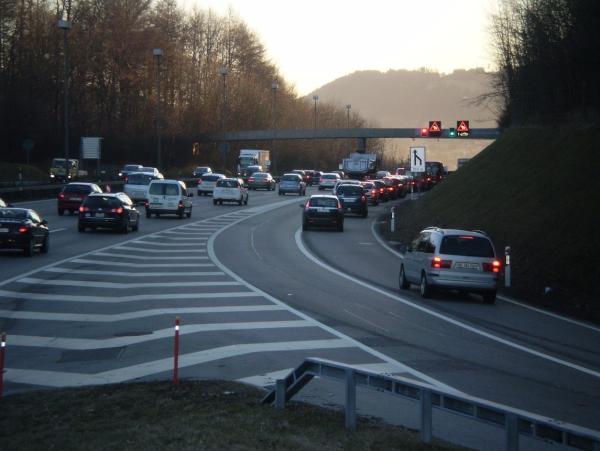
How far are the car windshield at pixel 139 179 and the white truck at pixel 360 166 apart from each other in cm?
3610

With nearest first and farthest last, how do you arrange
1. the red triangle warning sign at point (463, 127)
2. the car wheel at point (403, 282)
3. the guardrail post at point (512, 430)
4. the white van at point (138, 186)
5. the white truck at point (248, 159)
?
the guardrail post at point (512, 430), the car wheel at point (403, 282), the white van at point (138, 186), the red triangle warning sign at point (463, 127), the white truck at point (248, 159)

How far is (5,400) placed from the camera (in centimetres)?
1030

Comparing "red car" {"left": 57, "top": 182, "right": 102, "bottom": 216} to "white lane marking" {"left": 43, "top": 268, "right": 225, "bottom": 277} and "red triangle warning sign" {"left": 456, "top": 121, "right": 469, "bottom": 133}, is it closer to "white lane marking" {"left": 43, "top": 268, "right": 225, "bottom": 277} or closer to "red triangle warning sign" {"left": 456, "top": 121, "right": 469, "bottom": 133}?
"white lane marking" {"left": 43, "top": 268, "right": 225, "bottom": 277}

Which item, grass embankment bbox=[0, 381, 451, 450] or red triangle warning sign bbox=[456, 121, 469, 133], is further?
red triangle warning sign bbox=[456, 121, 469, 133]

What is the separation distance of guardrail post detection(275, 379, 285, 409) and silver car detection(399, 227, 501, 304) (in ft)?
39.1

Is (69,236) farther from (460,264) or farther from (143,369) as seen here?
(143,369)

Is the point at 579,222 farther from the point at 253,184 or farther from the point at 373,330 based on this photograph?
the point at 253,184

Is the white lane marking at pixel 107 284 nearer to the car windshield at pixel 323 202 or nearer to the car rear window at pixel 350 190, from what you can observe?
the car windshield at pixel 323 202

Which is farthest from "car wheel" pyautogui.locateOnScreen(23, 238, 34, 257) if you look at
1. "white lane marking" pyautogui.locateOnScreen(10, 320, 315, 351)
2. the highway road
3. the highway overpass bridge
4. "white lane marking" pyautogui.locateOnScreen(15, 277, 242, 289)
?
the highway overpass bridge

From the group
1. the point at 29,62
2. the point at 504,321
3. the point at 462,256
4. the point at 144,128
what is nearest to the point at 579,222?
the point at 462,256

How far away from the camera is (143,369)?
12.2 metres

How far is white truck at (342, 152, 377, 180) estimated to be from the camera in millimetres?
89312

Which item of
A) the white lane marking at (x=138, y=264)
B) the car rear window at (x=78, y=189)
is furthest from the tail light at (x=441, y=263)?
the car rear window at (x=78, y=189)

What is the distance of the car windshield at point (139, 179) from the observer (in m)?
56.0
